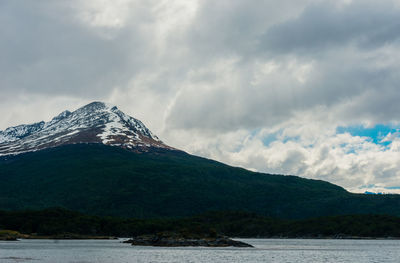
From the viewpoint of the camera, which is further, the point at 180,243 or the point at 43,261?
the point at 180,243

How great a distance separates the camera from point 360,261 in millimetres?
129875

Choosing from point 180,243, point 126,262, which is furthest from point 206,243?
point 126,262

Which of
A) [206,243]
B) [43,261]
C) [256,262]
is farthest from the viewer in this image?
[206,243]

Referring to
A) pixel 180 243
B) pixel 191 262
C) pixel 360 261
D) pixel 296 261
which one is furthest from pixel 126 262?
pixel 180 243

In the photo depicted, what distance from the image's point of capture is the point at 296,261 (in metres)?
131

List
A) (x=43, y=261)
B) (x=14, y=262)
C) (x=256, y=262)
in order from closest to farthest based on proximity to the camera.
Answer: (x=14, y=262), (x=43, y=261), (x=256, y=262)

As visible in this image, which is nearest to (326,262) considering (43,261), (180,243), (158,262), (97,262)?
(158,262)

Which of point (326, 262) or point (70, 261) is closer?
point (70, 261)

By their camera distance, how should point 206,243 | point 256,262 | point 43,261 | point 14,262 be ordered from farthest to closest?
point 206,243, point 256,262, point 43,261, point 14,262

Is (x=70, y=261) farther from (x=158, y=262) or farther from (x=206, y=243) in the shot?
(x=206, y=243)

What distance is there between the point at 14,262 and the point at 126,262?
80.1 ft

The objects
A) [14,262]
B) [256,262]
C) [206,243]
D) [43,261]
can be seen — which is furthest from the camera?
[206,243]

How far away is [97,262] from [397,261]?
7369 centimetres

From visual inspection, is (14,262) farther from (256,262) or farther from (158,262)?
(256,262)
